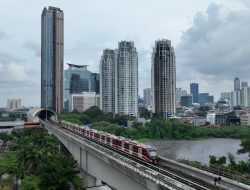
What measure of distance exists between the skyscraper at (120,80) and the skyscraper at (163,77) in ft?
36.9

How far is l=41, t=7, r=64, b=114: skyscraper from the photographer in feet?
579

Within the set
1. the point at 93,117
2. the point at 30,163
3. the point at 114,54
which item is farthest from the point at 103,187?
the point at 114,54

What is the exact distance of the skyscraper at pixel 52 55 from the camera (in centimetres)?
17650

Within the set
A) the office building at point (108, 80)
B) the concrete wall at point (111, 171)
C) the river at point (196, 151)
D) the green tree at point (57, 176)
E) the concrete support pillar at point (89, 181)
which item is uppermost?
the office building at point (108, 80)

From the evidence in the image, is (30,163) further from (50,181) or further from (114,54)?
(114,54)

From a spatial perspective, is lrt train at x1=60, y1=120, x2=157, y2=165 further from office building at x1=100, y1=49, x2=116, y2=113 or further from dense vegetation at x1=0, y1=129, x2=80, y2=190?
office building at x1=100, y1=49, x2=116, y2=113

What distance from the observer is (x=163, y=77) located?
496 feet

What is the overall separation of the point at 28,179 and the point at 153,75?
405 feet

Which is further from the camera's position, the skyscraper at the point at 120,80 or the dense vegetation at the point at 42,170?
the skyscraper at the point at 120,80

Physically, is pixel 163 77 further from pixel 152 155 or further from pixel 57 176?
pixel 152 155

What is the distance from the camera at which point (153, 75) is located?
15525 cm

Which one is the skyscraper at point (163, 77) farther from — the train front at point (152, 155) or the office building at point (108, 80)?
the train front at point (152, 155)

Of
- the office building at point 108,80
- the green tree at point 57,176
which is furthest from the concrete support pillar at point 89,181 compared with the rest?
the office building at point 108,80

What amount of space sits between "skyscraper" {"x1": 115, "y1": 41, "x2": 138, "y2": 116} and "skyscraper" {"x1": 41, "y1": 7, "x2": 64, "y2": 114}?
40.2 metres
